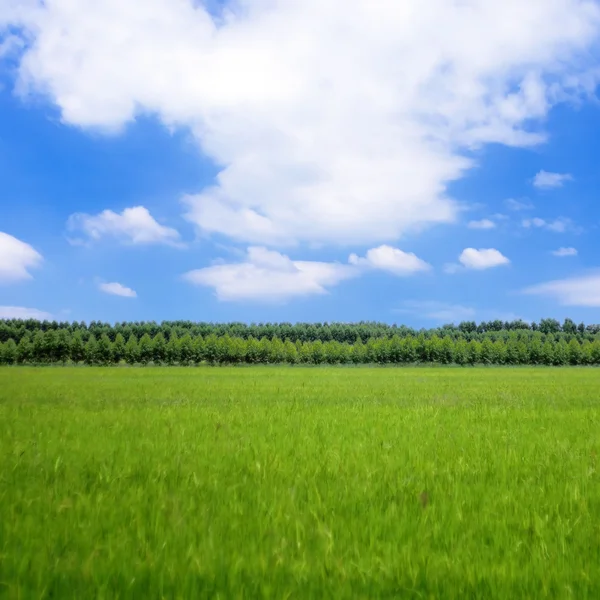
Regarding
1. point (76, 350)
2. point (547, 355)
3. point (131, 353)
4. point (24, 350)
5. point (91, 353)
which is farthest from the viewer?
point (547, 355)

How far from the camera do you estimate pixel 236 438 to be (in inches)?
394

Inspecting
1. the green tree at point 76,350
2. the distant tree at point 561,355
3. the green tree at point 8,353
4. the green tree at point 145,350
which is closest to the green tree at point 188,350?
the green tree at point 145,350

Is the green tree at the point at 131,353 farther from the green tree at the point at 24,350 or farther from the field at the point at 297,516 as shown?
the field at the point at 297,516

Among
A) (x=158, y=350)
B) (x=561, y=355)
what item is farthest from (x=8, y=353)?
(x=561, y=355)

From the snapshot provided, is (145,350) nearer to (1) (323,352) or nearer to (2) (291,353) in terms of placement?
(2) (291,353)

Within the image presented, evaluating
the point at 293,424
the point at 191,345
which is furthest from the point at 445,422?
the point at 191,345

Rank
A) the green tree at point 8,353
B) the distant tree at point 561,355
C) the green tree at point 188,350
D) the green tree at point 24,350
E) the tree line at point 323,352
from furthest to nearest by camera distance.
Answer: the distant tree at point 561,355, the green tree at point 188,350, the tree line at point 323,352, the green tree at point 24,350, the green tree at point 8,353

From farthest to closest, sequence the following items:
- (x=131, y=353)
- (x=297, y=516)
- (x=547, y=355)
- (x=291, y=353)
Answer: (x=291, y=353) → (x=547, y=355) → (x=131, y=353) → (x=297, y=516)

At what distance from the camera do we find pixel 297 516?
16.8ft

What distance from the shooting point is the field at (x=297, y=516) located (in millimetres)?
3785

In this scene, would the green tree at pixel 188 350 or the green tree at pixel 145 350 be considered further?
the green tree at pixel 188 350

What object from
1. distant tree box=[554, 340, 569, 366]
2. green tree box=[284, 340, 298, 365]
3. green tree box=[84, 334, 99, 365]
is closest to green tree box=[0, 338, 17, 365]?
green tree box=[84, 334, 99, 365]

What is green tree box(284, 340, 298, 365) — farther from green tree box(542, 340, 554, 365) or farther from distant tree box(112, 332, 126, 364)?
green tree box(542, 340, 554, 365)

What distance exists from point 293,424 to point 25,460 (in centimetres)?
576
